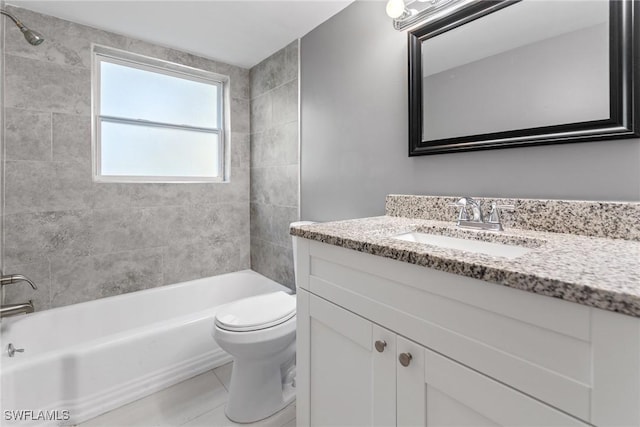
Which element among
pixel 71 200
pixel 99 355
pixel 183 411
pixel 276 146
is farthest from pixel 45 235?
pixel 276 146

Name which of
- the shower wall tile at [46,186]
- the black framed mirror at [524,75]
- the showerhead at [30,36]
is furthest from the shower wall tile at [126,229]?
the black framed mirror at [524,75]

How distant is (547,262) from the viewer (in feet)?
2.03

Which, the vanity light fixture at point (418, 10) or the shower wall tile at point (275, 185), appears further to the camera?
the shower wall tile at point (275, 185)

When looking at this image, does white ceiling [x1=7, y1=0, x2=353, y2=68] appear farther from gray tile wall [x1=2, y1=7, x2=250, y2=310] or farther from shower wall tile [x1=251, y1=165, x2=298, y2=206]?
shower wall tile [x1=251, y1=165, x2=298, y2=206]

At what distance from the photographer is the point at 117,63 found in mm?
2172

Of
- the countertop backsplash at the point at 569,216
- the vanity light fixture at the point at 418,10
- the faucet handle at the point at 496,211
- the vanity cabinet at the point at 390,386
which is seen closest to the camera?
the vanity cabinet at the point at 390,386

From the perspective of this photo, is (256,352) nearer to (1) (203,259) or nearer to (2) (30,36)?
(1) (203,259)

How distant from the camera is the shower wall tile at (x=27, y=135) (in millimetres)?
1757

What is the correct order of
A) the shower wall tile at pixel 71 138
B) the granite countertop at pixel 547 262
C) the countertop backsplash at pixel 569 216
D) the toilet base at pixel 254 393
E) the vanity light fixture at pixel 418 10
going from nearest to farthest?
the granite countertop at pixel 547 262 → the countertop backsplash at pixel 569 216 → the vanity light fixture at pixel 418 10 → the toilet base at pixel 254 393 → the shower wall tile at pixel 71 138

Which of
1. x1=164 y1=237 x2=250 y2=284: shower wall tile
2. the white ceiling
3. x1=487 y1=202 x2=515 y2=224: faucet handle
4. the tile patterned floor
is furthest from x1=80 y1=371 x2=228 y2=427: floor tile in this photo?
the white ceiling

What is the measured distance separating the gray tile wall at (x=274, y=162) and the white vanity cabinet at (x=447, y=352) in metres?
1.28

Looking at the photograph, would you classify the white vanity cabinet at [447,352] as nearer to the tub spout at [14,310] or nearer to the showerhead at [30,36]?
the tub spout at [14,310]

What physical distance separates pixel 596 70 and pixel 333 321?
1.15 m

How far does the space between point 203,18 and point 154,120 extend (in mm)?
892
